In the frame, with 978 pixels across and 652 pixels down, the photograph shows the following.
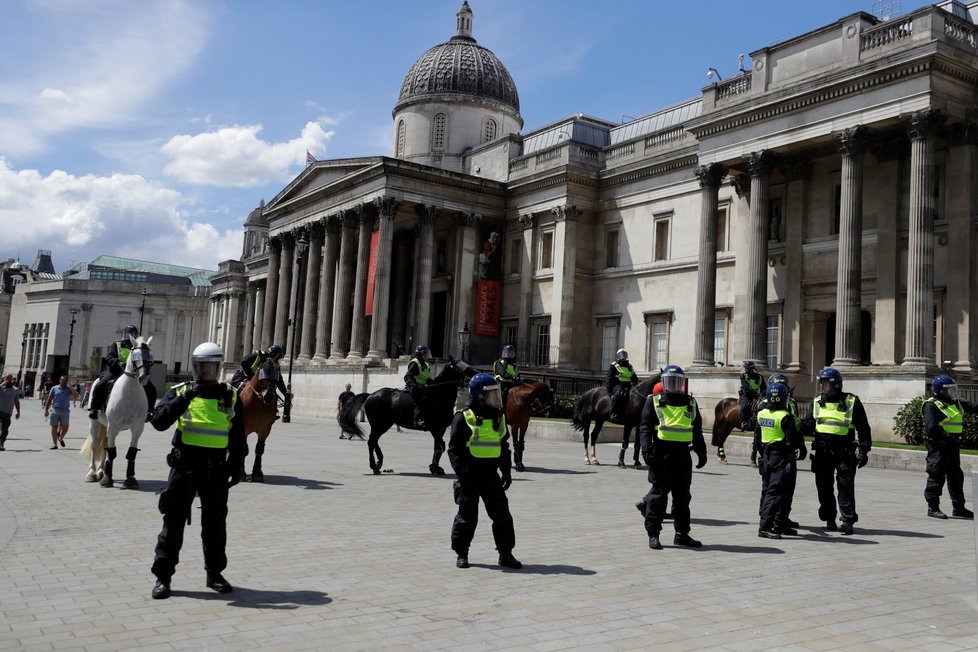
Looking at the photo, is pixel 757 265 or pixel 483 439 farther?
pixel 757 265

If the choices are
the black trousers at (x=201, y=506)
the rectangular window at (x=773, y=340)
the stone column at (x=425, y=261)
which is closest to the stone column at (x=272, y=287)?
the stone column at (x=425, y=261)

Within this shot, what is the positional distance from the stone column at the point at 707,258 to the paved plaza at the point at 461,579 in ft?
63.0

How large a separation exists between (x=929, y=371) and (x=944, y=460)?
13481 mm

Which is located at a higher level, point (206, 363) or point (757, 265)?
point (757, 265)

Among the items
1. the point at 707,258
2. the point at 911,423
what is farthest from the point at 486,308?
the point at 911,423

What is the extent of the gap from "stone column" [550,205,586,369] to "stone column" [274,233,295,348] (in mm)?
19987

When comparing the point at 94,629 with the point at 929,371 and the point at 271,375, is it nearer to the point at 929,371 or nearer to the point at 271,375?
the point at 271,375

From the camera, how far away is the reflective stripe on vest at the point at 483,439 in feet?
28.0

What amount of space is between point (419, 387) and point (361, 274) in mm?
29751

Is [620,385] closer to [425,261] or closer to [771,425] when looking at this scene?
[771,425]

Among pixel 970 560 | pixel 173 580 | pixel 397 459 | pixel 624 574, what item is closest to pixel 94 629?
pixel 173 580

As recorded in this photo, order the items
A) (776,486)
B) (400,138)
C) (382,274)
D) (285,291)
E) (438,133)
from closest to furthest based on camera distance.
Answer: (776,486) < (382,274) < (438,133) < (400,138) < (285,291)

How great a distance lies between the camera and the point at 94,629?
231 inches

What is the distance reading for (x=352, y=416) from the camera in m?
17.4
